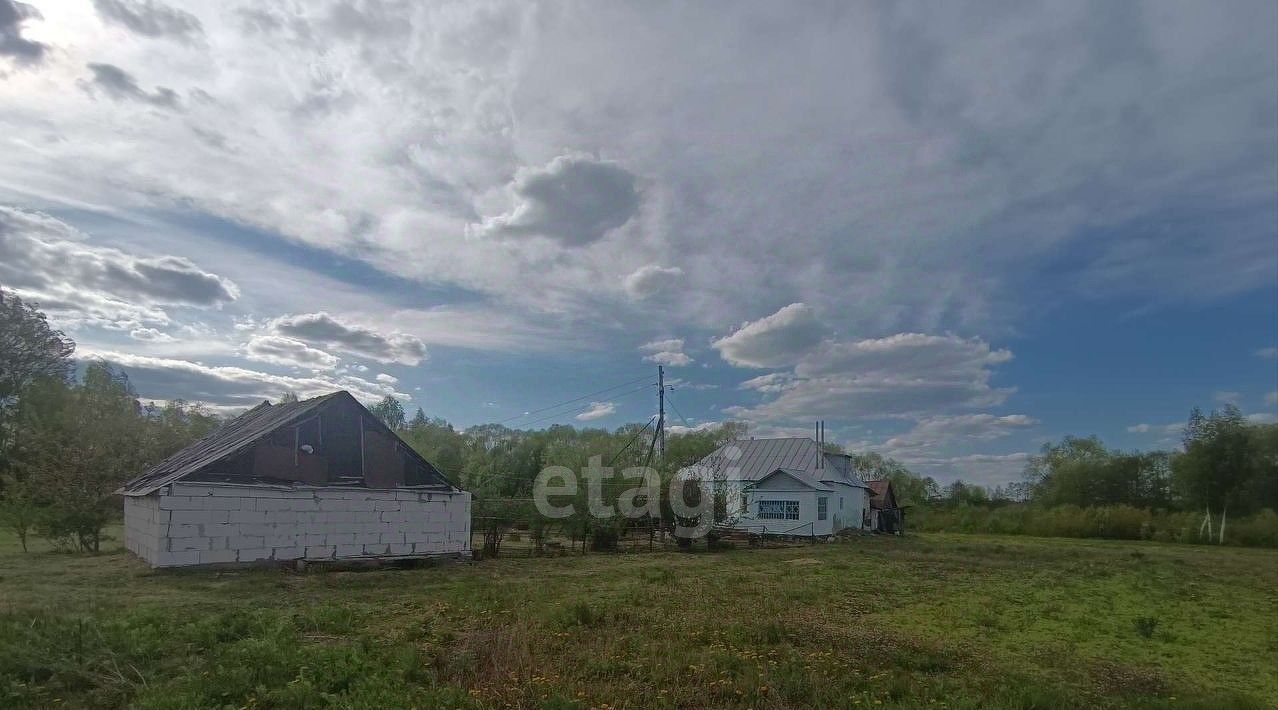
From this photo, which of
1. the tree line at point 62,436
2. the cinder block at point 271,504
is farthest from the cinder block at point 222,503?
the tree line at point 62,436

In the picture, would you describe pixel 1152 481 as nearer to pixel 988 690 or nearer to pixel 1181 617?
pixel 1181 617

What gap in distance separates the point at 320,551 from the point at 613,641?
12.8 metres

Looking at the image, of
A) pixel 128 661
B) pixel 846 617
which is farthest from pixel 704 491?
pixel 128 661

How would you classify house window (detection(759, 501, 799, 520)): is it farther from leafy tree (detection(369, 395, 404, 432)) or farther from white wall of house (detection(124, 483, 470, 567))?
leafy tree (detection(369, 395, 404, 432))

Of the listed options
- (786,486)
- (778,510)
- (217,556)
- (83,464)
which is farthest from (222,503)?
(786,486)

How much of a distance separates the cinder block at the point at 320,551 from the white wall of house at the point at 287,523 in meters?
0.03

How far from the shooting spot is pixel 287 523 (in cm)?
1823

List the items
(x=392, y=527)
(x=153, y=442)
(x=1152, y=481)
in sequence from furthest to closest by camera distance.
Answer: (x=1152, y=481)
(x=153, y=442)
(x=392, y=527)

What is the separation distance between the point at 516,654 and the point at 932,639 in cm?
624

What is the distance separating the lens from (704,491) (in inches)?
1232

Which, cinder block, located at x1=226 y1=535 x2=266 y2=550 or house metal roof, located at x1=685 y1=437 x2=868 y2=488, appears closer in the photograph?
cinder block, located at x1=226 y1=535 x2=266 y2=550

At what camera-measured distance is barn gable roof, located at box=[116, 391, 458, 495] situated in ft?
58.2

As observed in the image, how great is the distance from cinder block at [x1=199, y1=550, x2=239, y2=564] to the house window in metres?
28.0

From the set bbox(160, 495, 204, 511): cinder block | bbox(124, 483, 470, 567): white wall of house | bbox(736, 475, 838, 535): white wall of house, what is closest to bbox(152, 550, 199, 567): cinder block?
bbox(124, 483, 470, 567): white wall of house
